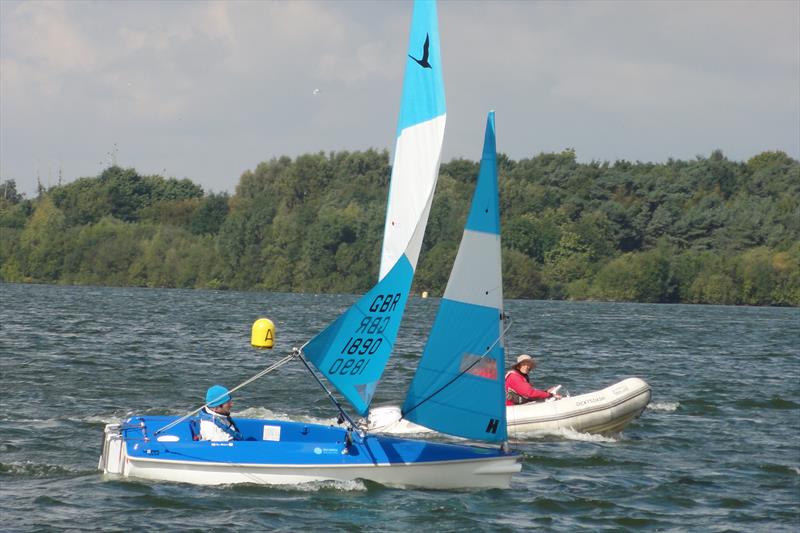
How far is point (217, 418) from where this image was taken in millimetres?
18125

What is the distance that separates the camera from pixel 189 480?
17.8 meters

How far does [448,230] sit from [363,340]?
98.6m

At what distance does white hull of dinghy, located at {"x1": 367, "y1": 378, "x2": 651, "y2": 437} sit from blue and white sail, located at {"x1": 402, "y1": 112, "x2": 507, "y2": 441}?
19.2ft

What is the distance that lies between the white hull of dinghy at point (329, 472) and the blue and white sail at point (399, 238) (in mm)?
962

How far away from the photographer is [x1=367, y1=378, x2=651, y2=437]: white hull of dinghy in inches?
941

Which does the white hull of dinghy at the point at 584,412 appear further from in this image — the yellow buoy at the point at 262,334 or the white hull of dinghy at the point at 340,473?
the yellow buoy at the point at 262,334

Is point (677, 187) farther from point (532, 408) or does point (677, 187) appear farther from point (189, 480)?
point (189, 480)

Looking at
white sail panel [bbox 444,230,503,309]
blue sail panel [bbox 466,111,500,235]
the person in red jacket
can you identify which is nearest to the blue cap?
white sail panel [bbox 444,230,503,309]

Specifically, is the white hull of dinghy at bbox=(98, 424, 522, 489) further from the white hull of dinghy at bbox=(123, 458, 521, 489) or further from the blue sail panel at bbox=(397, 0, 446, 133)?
the blue sail panel at bbox=(397, 0, 446, 133)

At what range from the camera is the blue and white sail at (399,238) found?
1762 centimetres

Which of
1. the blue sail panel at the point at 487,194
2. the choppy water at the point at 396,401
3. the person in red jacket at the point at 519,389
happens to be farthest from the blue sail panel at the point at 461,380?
the person in red jacket at the point at 519,389

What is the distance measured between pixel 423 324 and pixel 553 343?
44.6 ft

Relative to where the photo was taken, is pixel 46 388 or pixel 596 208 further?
pixel 596 208

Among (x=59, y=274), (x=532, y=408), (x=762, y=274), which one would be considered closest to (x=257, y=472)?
(x=532, y=408)
